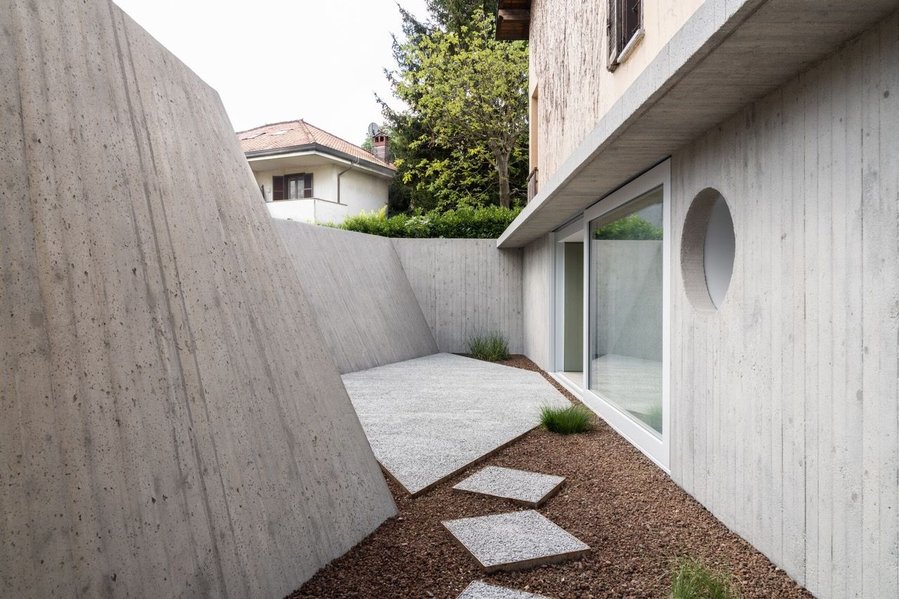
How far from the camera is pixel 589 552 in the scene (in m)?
2.51

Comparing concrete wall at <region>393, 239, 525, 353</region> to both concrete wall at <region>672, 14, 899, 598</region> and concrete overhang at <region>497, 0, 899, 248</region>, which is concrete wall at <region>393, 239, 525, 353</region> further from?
concrete wall at <region>672, 14, 899, 598</region>

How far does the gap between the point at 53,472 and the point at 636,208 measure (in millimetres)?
3961

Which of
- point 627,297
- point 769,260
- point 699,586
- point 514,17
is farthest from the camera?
point 514,17

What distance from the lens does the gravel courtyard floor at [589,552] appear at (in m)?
2.20

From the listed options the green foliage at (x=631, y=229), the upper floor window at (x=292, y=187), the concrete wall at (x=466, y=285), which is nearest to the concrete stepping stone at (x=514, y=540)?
the green foliage at (x=631, y=229)

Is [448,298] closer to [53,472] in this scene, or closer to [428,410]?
[428,410]

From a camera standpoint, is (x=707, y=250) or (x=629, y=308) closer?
(x=707, y=250)

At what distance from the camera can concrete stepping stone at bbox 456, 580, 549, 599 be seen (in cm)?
211

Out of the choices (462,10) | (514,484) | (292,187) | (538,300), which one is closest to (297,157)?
(292,187)

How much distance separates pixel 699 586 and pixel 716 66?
1905 mm

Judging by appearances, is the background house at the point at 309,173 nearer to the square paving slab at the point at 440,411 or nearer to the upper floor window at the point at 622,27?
the square paving slab at the point at 440,411

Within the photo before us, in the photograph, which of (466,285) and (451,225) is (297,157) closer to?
(451,225)

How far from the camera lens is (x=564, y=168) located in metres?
4.37

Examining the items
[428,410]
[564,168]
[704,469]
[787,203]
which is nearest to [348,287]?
[428,410]
